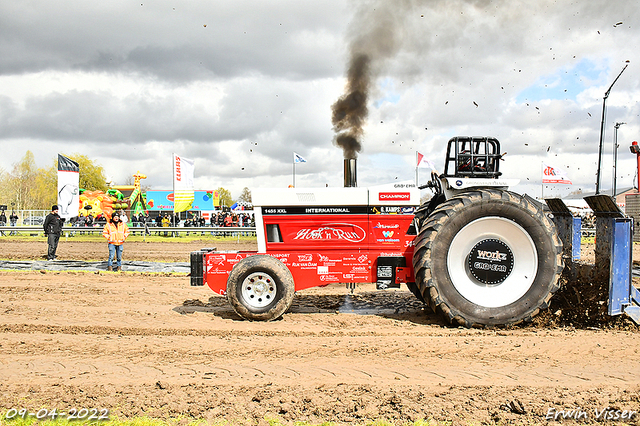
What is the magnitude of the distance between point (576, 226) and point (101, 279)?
9438 mm

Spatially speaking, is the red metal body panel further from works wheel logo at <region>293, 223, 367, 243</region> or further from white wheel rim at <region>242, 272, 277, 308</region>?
white wheel rim at <region>242, 272, 277, 308</region>

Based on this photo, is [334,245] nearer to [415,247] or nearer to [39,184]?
[415,247]

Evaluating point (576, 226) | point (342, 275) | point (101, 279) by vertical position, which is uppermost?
point (576, 226)

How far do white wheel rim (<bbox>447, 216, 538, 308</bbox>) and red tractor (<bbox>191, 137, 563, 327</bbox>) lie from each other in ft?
0.04

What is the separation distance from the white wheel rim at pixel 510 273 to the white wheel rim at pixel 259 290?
233 cm

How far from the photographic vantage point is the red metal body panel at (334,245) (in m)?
6.53

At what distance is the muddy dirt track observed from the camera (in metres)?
3.69

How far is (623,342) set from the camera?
534cm

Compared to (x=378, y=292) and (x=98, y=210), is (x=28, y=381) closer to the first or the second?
(x=378, y=292)

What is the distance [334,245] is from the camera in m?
6.61

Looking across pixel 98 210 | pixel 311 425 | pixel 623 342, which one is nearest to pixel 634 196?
pixel 623 342

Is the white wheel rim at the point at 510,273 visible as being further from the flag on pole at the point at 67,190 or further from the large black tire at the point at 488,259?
the flag on pole at the point at 67,190

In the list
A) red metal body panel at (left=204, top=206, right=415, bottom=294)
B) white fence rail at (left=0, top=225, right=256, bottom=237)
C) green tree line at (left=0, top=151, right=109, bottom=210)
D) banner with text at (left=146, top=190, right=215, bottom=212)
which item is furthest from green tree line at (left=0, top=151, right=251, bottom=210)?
red metal body panel at (left=204, top=206, right=415, bottom=294)

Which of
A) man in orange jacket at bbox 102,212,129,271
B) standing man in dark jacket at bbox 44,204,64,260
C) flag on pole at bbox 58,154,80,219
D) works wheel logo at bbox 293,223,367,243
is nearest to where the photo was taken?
works wheel logo at bbox 293,223,367,243
